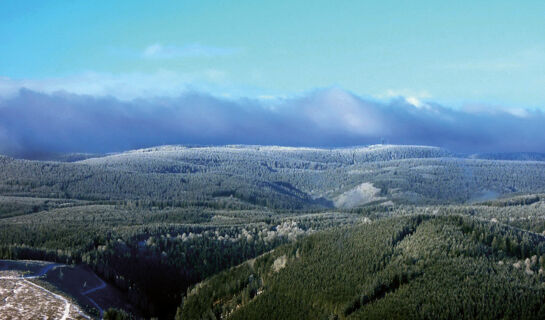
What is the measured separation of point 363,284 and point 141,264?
62244 mm

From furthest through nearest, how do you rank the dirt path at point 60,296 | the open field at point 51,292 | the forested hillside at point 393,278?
the dirt path at point 60,296 < the open field at point 51,292 < the forested hillside at point 393,278

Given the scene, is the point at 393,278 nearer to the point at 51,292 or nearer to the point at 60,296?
the point at 60,296

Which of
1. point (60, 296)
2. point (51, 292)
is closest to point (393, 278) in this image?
point (60, 296)

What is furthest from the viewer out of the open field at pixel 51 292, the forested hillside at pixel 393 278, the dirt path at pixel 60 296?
the dirt path at pixel 60 296

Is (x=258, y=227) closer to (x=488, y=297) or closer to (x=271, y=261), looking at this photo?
(x=271, y=261)

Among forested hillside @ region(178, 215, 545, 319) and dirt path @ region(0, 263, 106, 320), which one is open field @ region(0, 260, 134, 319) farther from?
forested hillside @ region(178, 215, 545, 319)

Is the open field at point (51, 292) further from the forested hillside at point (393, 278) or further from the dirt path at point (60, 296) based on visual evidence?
the forested hillside at point (393, 278)

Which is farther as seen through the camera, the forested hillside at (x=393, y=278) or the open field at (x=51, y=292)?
the open field at (x=51, y=292)

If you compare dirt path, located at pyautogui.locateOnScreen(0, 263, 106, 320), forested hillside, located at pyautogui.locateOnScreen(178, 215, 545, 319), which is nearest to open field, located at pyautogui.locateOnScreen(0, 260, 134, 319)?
dirt path, located at pyautogui.locateOnScreen(0, 263, 106, 320)

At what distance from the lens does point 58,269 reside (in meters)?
105

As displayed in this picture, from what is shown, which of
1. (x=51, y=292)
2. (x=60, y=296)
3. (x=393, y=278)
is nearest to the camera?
(x=60, y=296)

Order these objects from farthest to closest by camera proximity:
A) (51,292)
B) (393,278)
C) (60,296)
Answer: (393,278) < (51,292) < (60,296)

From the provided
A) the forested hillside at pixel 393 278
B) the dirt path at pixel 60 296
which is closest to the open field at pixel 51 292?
the dirt path at pixel 60 296

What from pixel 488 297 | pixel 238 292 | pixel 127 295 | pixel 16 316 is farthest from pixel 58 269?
pixel 488 297
